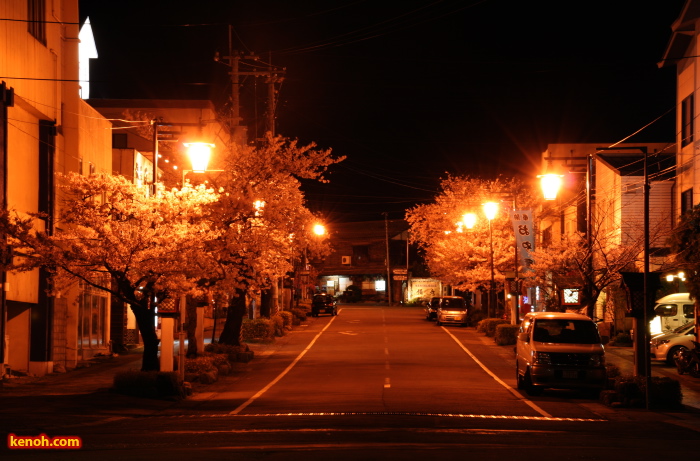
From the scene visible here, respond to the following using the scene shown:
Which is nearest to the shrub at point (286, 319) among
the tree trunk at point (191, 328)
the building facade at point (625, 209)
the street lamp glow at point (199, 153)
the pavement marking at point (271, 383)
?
the pavement marking at point (271, 383)

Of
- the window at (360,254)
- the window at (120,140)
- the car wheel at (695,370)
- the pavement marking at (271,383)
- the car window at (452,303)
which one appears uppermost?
the window at (120,140)

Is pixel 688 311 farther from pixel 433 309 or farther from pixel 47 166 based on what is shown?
pixel 47 166

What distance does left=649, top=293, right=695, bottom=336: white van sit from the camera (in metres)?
35.8

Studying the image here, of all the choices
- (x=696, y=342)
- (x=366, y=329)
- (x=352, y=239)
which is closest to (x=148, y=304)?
(x=696, y=342)

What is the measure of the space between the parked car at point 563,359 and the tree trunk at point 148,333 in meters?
9.54

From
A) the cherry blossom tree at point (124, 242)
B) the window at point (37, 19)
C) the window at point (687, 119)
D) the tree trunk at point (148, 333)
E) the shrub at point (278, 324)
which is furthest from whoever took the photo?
the shrub at point (278, 324)

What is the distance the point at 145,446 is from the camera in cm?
1264

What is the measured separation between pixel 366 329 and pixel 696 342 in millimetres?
24821

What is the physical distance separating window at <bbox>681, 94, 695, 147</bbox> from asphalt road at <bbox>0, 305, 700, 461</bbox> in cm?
1151

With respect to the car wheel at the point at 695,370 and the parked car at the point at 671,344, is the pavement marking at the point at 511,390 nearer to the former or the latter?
the car wheel at the point at 695,370

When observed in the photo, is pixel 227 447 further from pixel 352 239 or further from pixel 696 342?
pixel 352 239

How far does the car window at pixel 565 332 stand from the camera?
2245 cm

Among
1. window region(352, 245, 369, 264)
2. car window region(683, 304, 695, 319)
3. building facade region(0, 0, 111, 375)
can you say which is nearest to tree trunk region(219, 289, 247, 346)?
building facade region(0, 0, 111, 375)

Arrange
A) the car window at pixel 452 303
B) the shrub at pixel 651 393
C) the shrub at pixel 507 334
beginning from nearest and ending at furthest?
the shrub at pixel 651 393
the shrub at pixel 507 334
the car window at pixel 452 303
